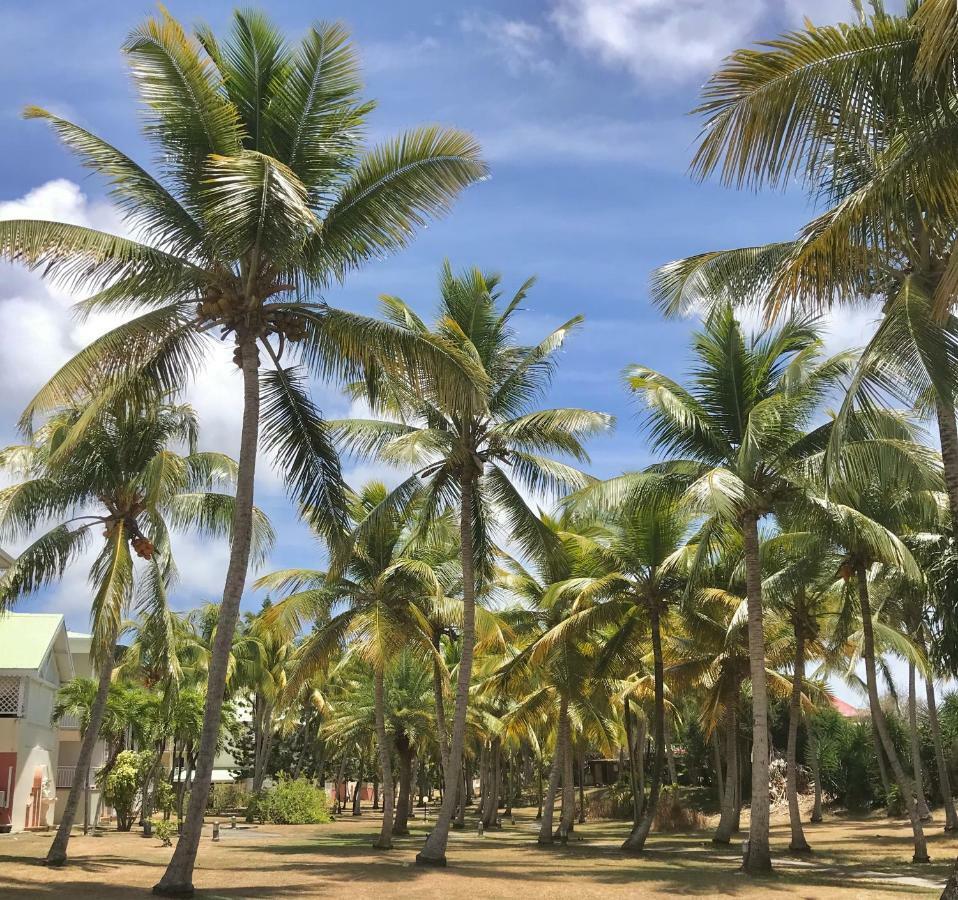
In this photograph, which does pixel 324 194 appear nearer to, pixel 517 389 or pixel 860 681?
pixel 517 389

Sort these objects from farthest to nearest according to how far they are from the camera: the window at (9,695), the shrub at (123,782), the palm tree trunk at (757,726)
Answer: the window at (9,695) → the shrub at (123,782) → the palm tree trunk at (757,726)

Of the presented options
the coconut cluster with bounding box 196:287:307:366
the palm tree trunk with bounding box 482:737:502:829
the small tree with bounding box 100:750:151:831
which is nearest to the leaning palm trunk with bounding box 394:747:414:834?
the palm tree trunk with bounding box 482:737:502:829

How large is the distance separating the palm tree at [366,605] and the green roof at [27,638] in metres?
11.2

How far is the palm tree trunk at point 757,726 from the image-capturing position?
61.8 feet

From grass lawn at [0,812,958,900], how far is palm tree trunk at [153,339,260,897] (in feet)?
2.59

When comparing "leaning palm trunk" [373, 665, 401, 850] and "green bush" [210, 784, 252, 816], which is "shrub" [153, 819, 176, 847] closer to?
"leaning palm trunk" [373, 665, 401, 850]

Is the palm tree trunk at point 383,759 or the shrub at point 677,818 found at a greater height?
the palm tree trunk at point 383,759

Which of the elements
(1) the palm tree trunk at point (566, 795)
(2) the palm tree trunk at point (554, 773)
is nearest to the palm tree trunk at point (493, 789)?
(1) the palm tree trunk at point (566, 795)

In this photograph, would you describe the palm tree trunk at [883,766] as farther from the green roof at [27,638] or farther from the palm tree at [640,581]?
the green roof at [27,638]

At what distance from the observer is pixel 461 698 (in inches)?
778

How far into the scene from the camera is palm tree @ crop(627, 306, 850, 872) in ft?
62.0

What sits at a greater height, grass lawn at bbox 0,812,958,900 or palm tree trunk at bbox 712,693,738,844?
palm tree trunk at bbox 712,693,738,844

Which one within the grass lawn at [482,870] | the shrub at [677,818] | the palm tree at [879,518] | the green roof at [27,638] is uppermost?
the palm tree at [879,518]

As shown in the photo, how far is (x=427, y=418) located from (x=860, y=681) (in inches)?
1037
